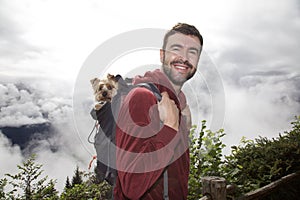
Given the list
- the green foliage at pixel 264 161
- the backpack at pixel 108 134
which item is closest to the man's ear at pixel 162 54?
the backpack at pixel 108 134

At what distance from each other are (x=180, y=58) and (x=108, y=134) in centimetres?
70

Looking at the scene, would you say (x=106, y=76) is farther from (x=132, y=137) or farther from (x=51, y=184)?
(x=51, y=184)

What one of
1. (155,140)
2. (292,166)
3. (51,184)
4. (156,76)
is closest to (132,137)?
(155,140)

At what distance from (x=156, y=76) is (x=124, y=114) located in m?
0.38

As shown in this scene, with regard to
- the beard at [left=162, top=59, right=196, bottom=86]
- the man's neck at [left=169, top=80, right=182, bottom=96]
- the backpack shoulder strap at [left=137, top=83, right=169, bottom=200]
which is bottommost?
the backpack shoulder strap at [left=137, top=83, right=169, bottom=200]

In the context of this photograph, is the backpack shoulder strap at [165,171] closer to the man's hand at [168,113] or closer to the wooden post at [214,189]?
the man's hand at [168,113]

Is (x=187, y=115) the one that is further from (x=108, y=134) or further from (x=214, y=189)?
(x=214, y=189)

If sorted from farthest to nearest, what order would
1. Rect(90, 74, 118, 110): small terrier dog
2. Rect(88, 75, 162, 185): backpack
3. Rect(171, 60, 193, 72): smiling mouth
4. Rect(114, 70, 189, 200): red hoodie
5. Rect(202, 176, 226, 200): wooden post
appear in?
1. Rect(202, 176, 226, 200): wooden post
2. Rect(90, 74, 118, 110): small terrier dog
3. Rect(171, 60, 193, 72): smiling mouth
4. Rect(88, 75, 162, 185): backpack
5. Rect(114, 70, 189, 200): red hoodie

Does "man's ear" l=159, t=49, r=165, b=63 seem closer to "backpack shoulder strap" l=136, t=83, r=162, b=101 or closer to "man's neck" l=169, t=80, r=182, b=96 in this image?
"man's neck" l=169, t=80, r=182, b=96

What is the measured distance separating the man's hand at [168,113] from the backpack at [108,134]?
4 centimetres

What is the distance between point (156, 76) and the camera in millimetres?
1706

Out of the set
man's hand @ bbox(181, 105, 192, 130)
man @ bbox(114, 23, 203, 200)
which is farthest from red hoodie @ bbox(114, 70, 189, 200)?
man's hand @ bbox(181, 105, 192, 130)

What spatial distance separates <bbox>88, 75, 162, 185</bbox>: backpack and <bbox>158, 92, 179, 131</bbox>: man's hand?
42 mm

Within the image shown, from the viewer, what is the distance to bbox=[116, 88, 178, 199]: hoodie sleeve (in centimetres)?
141
